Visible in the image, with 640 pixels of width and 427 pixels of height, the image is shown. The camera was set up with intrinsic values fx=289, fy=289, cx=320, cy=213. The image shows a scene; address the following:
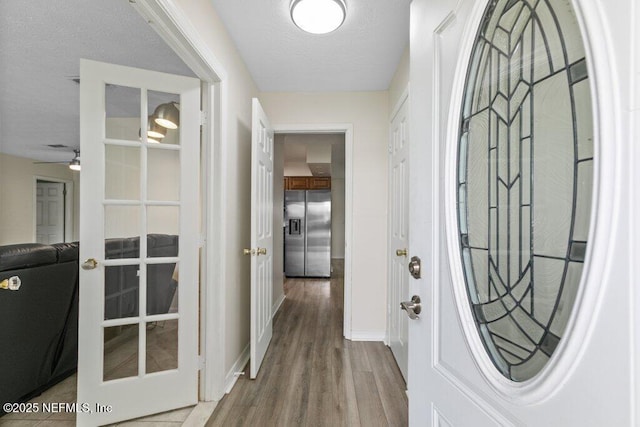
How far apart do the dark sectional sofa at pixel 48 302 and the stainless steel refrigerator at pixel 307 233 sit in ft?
13.7

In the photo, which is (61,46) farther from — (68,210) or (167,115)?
(68,210)

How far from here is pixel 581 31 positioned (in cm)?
43

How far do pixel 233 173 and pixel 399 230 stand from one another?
1.39 metres

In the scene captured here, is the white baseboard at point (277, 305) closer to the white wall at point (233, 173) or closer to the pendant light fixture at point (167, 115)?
the white wall at point (233, 173)

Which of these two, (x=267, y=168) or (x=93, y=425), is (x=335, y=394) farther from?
(x=267, y=168)

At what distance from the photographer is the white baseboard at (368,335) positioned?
2.81 metres

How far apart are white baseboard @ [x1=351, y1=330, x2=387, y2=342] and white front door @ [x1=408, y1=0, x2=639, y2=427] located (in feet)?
6.46

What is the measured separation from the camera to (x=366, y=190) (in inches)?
113

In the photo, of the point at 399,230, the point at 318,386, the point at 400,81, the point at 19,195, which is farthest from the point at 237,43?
the point at 19,195

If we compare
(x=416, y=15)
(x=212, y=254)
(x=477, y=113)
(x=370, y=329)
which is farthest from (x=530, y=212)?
(x=370, y=329)

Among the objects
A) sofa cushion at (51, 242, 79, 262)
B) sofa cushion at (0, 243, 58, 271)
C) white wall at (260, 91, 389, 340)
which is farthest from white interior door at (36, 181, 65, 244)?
white wall at (260, 91, 389, 340)

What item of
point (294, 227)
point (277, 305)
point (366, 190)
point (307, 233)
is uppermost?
point (366, 190)

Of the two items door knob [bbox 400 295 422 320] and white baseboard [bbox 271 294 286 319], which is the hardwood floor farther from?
door knob [bbox 400 295 422 320]

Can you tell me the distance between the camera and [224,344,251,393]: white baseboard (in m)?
1.96
